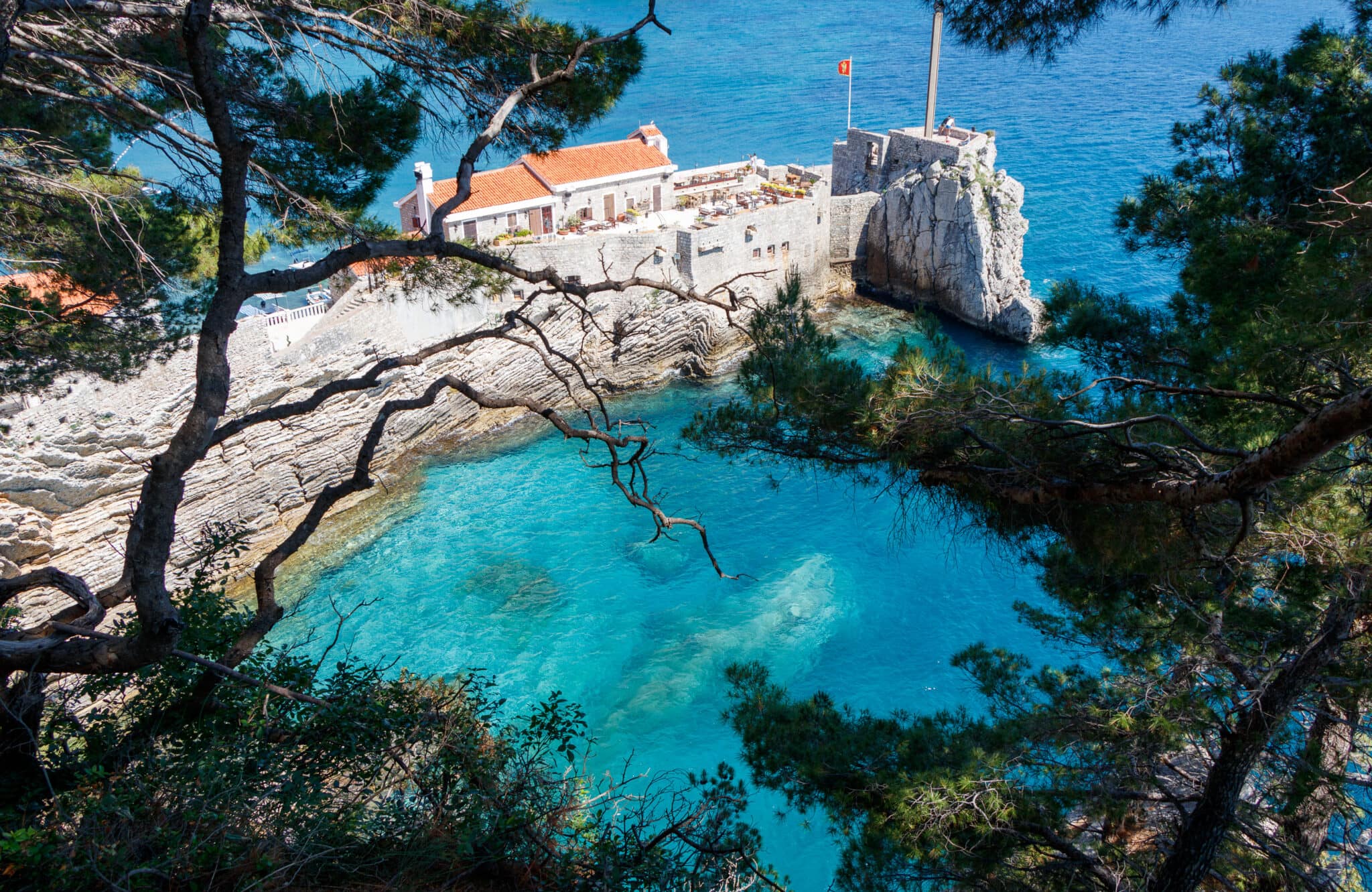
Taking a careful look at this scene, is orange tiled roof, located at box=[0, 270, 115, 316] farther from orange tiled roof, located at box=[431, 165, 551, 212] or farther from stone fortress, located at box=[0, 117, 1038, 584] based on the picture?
orange tiled roof, located at box=[431, 165, 551, 212]

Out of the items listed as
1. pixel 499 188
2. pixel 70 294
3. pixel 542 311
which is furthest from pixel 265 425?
pixel 499 188

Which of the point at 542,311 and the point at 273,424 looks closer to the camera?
the point at 273,424

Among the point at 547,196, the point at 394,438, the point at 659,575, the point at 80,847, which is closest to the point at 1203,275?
the point at 80,847

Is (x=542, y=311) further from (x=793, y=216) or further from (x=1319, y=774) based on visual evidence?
(x=1319, y=774)

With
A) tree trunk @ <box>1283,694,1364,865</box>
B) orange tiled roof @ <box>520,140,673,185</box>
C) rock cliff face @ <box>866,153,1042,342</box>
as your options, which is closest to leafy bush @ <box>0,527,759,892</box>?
tree trunk @ <box>1283,694,1364,865</box>

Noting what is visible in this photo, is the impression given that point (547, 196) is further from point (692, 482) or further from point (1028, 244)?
point (1028, 244)

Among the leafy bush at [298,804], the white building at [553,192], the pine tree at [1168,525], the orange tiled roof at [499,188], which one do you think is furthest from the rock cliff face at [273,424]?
the leafy bush at [298,804]
